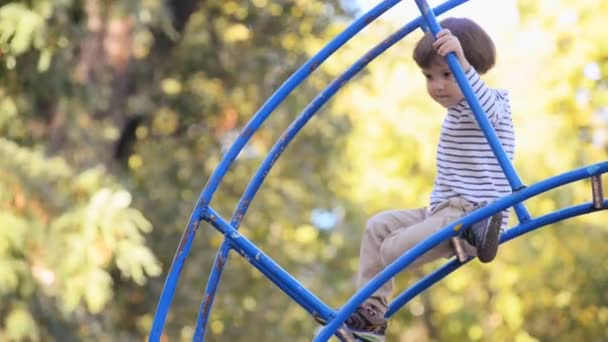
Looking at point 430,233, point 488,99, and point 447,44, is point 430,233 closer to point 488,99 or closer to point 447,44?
point 488,99

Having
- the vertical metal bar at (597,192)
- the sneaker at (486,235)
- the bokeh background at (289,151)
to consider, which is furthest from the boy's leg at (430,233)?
the bokeh background at (289,151)

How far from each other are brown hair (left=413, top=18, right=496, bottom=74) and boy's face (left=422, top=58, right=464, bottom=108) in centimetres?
2

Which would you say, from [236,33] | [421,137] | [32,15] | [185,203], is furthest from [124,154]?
[32,15]

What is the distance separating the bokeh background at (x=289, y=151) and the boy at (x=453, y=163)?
3.47m

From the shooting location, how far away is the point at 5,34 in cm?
508

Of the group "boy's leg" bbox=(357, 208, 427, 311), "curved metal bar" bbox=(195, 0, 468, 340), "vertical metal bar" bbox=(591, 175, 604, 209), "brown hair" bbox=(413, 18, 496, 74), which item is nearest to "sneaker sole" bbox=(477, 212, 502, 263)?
"vertical metal bar" bbox=(591, 175, 604, 209)

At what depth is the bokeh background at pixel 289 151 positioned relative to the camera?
856cm

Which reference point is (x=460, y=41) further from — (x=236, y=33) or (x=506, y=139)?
(x=236, y=33)

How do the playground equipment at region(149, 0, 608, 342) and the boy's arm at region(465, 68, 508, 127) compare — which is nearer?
the playground equipment at region(149, 0, 608, 342)

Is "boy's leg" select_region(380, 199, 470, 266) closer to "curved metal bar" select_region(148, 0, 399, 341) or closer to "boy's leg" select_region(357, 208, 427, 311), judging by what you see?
"boy's leg" select_region(357, 208, 427, 311)

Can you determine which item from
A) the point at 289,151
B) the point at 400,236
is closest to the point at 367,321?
the point at 400,236

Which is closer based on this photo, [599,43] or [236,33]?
[599,43]

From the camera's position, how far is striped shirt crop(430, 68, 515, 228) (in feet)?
11.5

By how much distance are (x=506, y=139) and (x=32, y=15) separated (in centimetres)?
255
